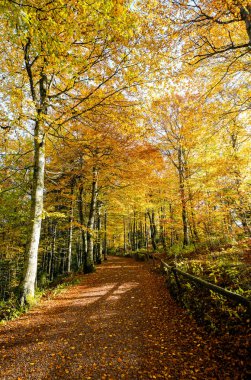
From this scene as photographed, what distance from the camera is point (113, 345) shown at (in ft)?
14.9

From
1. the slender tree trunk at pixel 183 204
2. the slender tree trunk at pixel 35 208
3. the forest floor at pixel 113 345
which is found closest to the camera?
the forest floor at pixel 113 345

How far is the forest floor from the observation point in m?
3.58

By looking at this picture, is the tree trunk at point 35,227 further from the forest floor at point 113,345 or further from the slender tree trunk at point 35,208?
the forest floor at point 113,345

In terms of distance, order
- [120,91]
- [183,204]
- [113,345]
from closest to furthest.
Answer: [113,345]
[120,91]
[183,204]

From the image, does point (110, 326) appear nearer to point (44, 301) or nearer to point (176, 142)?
point (44, 301)

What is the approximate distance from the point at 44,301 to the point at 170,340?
5117 mm

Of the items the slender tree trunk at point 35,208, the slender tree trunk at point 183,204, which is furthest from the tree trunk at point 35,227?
the slender tree trunk at point 183,204

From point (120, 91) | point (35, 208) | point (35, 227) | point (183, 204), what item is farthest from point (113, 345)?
point (183, 204)

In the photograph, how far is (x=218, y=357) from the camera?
3.81m

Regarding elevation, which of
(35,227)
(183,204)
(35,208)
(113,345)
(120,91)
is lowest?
(113,345)

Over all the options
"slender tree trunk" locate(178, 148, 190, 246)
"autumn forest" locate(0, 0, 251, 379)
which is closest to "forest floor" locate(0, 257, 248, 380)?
"autumn forest" locate(0, 0, 251, 379)

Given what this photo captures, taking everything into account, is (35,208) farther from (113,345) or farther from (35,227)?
(113,345)

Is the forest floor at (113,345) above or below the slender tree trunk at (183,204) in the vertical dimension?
below

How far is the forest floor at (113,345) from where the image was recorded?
11.7 feet
